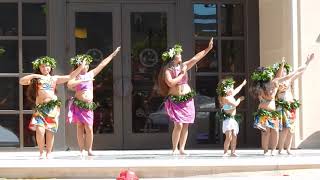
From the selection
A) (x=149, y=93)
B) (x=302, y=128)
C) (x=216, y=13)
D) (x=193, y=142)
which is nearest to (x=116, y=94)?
(x=149, y=93)

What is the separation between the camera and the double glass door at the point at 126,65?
1377 cm

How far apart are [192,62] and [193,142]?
310cm

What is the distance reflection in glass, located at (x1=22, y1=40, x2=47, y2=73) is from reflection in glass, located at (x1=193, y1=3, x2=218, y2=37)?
329 cm

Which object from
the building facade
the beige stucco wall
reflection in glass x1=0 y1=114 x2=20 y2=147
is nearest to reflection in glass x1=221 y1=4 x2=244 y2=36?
the building facade

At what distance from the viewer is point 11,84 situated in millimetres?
13477

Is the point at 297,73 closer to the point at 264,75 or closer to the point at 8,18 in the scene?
the point at 264,75

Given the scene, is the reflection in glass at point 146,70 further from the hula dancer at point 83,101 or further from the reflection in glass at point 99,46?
the hula dancer at point 83,101

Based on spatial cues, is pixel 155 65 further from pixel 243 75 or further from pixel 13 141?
pixel 13 141

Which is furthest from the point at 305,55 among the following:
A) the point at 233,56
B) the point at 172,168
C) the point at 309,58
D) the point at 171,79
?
the point at 172,168

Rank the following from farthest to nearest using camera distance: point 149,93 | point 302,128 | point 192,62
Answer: point 149,93 → point 302,128 → point 192,62

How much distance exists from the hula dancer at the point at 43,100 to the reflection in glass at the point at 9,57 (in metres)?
2.65

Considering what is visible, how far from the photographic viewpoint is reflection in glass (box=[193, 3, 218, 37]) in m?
14.1

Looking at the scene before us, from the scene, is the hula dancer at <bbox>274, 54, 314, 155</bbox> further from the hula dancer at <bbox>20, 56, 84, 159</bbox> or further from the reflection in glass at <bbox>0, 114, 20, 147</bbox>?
the reflection in glass at <bbox>0, 114, 20, 147</bbox>

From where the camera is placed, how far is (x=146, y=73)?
45.8 feet
